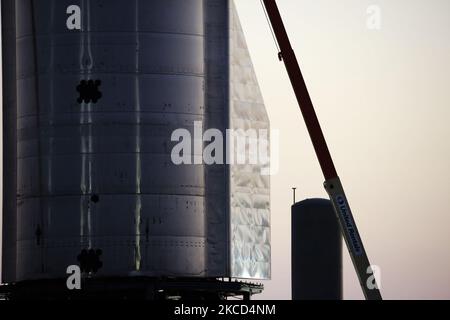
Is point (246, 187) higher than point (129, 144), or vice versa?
point (129, 144)

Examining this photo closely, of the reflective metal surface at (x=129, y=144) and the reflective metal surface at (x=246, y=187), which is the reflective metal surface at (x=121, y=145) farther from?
the reflective metal surface at (x=246, y=187)

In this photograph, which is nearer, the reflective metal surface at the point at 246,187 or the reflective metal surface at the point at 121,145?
the reflective metal surface at the point at 121,145

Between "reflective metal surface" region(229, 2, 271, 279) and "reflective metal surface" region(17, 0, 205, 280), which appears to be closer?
→ "reflective metal surface" region(17, 0, 205, 280)

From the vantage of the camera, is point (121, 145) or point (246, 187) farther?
point (246, 187)

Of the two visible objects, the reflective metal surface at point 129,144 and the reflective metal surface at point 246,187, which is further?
the reflective metal surface at point 246,187

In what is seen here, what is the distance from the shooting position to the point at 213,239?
3287 inches

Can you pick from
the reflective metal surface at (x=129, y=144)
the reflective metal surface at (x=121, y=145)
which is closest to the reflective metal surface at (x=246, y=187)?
the reflective metal surface at (x=129, y=144)

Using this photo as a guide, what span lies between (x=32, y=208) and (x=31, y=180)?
114cm

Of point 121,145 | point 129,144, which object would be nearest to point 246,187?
point 129,144

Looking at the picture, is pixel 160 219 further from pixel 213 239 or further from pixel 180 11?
pixel 180 11

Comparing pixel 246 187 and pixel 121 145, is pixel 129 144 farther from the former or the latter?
pixel 246 187

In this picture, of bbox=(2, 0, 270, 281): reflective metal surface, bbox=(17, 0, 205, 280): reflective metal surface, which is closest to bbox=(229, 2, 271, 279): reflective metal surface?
bbox=(2, 0, 270, 281): reflective metal surface

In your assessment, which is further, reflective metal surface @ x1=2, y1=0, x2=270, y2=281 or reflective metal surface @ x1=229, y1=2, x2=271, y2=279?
reflective metal surface @ x1=229, y1=2, x2=271, y2=279

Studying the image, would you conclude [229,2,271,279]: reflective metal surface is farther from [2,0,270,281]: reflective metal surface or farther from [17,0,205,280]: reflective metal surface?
[17,0,205,280]: reflective metal surface
